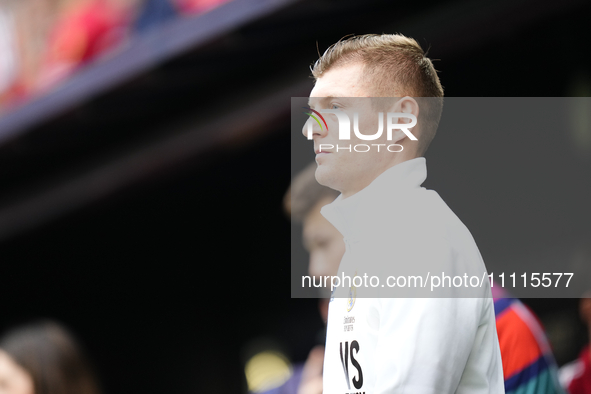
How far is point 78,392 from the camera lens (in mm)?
1551

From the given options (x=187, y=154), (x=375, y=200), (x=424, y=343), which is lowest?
(x=424, y=343)

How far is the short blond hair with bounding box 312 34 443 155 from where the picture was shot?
1.29m

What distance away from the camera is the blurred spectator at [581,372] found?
2.10 metres

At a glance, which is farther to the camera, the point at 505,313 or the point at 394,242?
the point at 505,313

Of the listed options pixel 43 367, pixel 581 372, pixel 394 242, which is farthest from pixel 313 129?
pixel 581 372

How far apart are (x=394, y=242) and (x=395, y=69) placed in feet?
1.21

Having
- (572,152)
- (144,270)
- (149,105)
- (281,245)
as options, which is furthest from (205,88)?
(572,152)

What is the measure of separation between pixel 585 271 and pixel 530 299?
391 mm

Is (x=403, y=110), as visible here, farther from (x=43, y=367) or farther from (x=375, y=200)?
(x=43, y=367)

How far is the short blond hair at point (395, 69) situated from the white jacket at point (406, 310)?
0.36ft

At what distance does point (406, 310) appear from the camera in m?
1.04

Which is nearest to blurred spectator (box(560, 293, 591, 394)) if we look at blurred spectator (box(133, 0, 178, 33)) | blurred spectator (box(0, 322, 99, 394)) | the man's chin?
the man's chin

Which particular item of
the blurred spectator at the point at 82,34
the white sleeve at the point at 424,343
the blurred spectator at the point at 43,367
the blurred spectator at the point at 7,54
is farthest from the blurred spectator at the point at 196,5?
the white sleeve at the point at 424,343

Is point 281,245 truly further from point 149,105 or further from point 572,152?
point 149,105
